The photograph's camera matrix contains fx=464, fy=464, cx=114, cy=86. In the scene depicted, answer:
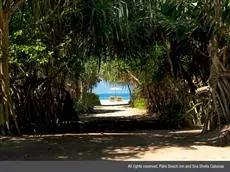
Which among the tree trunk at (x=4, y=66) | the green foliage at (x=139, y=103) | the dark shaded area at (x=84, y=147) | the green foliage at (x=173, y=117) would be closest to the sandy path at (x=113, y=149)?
the dark shaded area at (x=84, y=147)

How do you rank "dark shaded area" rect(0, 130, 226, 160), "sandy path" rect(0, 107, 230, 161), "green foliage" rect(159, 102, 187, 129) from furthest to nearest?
1. "green foliage" rect(159, 102, 187, 129)
2. "dark shaded area" rect(0, 130, 226, 160)
3. "sandy path" rect(0, 107, 230, 161)

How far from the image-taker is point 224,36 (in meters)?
9.79

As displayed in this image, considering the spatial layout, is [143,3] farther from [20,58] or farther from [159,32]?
[20,58]

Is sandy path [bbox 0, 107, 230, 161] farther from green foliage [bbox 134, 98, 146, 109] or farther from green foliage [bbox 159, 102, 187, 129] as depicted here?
green foliage [bbox 134, 98, 146, 109]

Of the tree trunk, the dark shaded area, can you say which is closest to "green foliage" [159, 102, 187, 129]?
the dark shaded area

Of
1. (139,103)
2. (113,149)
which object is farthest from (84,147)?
(139,103)

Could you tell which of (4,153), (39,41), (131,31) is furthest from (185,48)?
(4,153)

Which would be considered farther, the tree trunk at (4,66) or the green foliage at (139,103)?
the green foliage at (139,103)

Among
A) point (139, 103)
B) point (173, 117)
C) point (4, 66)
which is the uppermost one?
point (4, 66)

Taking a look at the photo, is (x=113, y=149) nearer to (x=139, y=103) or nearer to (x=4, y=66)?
(x=4, y=66)

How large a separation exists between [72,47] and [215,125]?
4.61 m

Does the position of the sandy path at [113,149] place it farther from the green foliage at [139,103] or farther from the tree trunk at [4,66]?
the green foliage at [139,103]

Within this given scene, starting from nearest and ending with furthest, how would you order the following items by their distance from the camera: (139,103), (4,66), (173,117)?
(4,66) → (173,117) → (139,103)

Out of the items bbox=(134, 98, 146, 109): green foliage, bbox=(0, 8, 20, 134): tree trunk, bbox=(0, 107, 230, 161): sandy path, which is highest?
bbox=(0, 8, 20, 134): tree trunk
